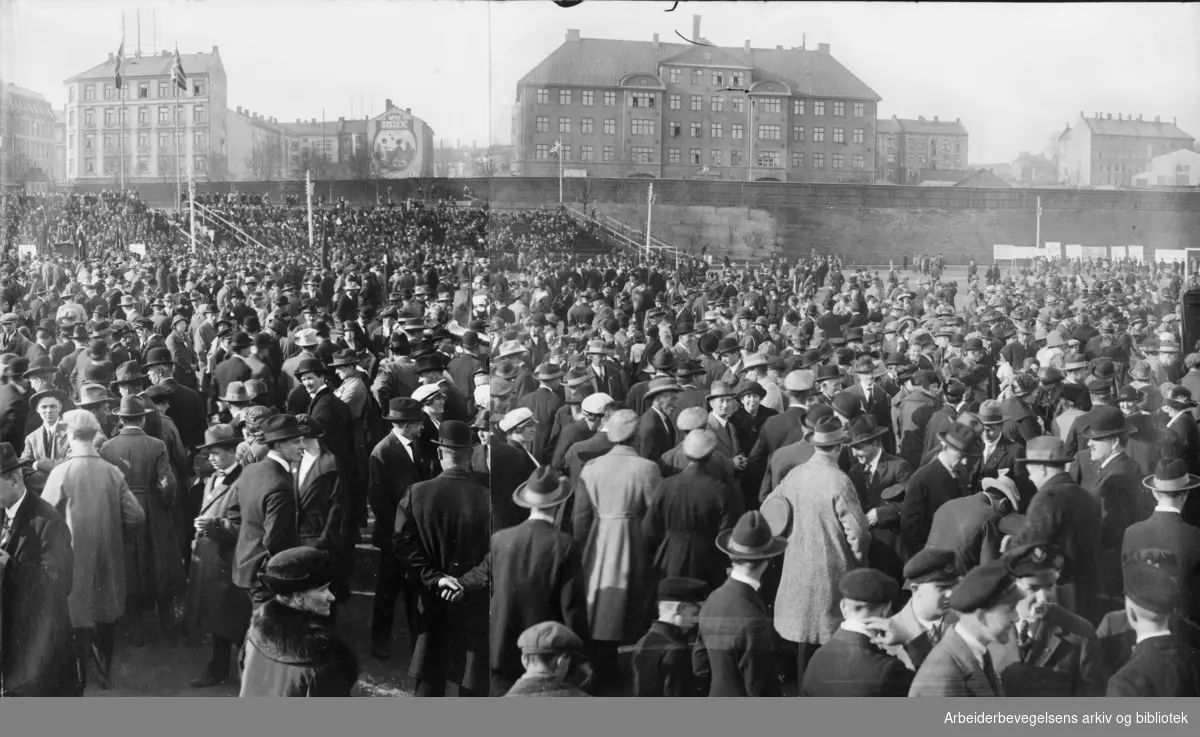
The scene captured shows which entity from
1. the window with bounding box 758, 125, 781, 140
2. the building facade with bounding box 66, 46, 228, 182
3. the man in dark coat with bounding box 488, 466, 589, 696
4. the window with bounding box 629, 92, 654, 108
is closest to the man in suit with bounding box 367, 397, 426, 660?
the man in dark coat with bounding box 488, 466, 589, 696

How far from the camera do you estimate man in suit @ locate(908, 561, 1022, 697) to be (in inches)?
225

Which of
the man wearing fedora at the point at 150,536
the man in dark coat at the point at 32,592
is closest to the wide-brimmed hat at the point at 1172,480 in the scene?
the man wearing fedora at the point at 150,536

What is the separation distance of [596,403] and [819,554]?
5.84 feet

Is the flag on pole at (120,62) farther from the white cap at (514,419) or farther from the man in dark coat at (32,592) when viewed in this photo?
the white cap at (514,419)

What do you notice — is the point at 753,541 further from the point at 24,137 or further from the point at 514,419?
the point at 24,137

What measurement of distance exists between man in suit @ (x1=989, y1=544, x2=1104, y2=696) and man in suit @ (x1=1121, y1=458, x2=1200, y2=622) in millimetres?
905

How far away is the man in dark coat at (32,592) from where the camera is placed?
23.8ft

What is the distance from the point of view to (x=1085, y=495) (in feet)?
23.0

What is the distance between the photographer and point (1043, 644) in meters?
6.33

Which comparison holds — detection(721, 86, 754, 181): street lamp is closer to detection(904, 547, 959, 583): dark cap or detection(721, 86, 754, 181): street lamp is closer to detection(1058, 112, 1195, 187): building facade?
detection(1058, 112, 1195, 187): building facade

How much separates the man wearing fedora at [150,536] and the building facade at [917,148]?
5.28 m

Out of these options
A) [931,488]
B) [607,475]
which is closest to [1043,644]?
[931,488]

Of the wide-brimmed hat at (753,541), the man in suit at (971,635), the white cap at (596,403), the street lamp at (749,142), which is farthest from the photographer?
the street lamp at (749,142)

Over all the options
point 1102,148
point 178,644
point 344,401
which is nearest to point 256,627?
point 178,644
